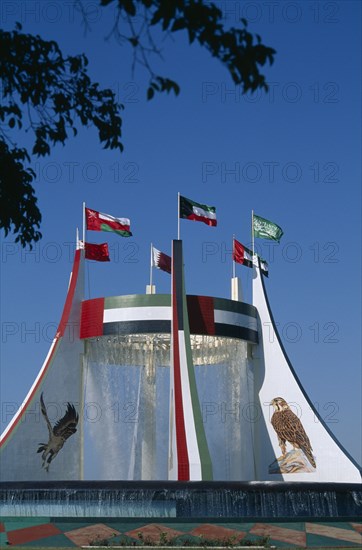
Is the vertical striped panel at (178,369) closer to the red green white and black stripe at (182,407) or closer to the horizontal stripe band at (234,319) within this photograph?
the red green white and black stripe at (182,407)

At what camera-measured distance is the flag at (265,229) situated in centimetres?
2488

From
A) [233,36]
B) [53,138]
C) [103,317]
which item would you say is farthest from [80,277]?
[233,36]

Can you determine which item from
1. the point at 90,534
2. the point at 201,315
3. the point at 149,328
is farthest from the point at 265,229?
the point at 90,534

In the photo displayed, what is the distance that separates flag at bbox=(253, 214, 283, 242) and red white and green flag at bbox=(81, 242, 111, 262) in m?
4.79

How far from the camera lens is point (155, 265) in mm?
23172

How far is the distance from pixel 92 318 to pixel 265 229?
655 centimetres

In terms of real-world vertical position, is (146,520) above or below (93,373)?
below

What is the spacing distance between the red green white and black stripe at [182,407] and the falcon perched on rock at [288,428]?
140 inches

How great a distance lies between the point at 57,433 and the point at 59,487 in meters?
7.04

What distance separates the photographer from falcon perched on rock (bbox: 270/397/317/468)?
21219 millimetres

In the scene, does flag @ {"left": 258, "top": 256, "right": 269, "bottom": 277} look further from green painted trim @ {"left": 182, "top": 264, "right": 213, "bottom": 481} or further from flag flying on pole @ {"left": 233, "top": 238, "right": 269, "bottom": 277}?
green painted trim @ {"left": 182, "top": 264, "right": 213, "bottom": 481}

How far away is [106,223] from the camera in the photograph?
2300cm

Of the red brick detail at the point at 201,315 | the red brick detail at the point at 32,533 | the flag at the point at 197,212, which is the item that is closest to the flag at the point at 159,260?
the flag at the point at 197,212

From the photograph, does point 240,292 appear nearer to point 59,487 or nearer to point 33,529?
point 59,487
